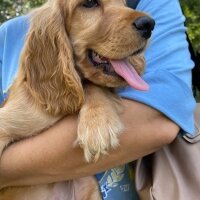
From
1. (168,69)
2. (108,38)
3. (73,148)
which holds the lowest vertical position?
(73,148)

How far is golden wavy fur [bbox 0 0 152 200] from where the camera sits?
95.5 inches

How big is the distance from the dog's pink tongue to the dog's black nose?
0.16 meters

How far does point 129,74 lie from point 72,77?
288 millimetres

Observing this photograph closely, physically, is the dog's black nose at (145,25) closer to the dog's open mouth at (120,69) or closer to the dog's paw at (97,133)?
the dog's open mouth at (120,69)

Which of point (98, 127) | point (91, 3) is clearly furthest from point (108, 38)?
point (98, 127)

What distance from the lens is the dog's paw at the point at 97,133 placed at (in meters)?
2.34

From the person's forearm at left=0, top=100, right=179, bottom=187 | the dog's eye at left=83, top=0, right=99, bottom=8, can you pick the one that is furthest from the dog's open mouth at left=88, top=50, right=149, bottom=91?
the dog's eye at left=83, top=0, right=99, bottom=8

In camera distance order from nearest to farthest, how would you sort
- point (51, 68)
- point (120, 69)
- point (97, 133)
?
point (97, 133) < point (120, 69) < point (51, 68)

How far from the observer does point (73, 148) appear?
2.39 m

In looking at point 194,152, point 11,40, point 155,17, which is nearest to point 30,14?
point 11,40

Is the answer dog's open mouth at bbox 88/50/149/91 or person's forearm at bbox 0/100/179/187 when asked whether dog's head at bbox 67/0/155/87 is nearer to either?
dog's open mouth at bbox 88/50/149/91

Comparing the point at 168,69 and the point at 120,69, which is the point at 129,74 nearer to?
the point at 120,69

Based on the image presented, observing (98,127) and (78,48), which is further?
(78,48)

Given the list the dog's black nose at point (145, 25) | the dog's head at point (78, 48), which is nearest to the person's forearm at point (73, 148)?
the dog's head at point (78, 48)
